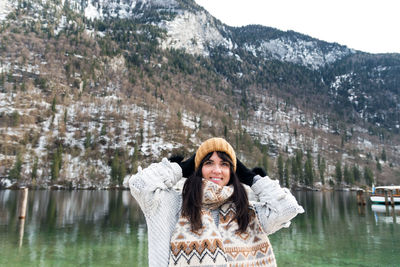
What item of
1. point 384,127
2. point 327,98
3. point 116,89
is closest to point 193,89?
point 116,89

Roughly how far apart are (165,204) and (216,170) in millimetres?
551

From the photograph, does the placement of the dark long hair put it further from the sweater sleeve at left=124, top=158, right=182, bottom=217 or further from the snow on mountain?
the snow on mountain

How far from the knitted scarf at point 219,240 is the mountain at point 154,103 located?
70.4m

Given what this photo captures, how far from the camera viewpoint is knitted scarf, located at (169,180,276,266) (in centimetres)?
185

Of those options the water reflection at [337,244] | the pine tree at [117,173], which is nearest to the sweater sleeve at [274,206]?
the water reflection at [337,244]

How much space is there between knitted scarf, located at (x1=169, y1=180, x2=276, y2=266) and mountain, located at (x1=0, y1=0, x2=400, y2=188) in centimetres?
7037

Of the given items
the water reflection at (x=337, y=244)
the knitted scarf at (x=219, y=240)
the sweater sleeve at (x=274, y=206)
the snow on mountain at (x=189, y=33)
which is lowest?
the water reflection at (x=337, y=244)

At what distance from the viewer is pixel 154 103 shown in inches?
4532

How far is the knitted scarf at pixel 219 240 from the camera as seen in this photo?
6.07 feet

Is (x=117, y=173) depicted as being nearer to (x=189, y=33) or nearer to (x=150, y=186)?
(x=150, y=186)

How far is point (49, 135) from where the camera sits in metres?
80.3

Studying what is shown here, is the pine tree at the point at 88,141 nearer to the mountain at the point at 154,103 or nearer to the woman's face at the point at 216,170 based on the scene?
the mountain at the point at 154,103

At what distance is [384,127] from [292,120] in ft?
234

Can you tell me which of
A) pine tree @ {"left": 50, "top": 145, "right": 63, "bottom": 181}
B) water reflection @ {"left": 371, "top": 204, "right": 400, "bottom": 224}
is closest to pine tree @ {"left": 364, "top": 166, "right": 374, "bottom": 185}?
water reflection @ {"left": 371, "top": 204, "right": 400, "bottom": 224}
